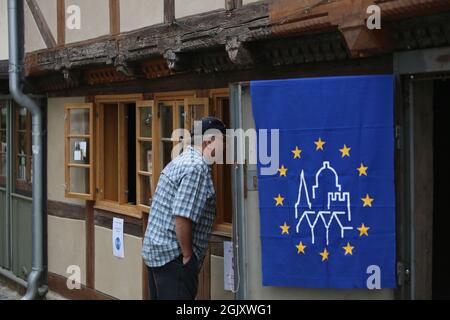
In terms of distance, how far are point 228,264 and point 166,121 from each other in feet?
5.00

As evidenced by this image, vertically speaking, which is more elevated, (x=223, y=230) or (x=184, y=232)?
(x=184, y=232)

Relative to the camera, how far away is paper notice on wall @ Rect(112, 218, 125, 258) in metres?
7.17

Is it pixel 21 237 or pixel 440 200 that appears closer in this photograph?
pixel 440 200

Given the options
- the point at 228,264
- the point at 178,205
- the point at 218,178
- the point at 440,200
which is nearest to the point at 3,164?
the point at 218,178

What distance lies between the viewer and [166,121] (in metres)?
6.36

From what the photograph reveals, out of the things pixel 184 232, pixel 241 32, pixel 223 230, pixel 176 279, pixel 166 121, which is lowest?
pixel 176 279

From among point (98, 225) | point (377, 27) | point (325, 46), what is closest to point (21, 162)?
point (98, 225)

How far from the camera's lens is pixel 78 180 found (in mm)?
7934

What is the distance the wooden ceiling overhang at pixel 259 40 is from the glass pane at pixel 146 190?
3.16 feet

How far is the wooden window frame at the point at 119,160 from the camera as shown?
6.97m

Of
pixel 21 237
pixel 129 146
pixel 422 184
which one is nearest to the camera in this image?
pixel 422 184

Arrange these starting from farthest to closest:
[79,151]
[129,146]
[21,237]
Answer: [21,237] < [79,151] < [129,146]

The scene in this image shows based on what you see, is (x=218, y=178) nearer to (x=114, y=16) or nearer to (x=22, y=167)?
(x=114, y=16)

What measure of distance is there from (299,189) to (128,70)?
2.64 m
